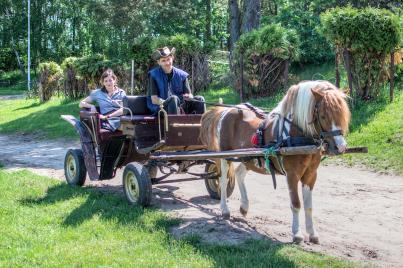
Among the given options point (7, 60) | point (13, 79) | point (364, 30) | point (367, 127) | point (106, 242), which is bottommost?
point (106, 242)

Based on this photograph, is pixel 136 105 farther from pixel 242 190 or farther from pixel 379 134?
pixel 379 134

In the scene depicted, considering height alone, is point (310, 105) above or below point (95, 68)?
below

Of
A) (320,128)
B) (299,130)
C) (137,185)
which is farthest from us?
(137,185)

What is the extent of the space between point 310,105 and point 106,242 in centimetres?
256

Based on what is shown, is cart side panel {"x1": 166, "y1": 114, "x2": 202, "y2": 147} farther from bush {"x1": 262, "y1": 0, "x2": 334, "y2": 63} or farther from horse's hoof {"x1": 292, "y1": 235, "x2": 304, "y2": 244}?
bush {"x1": 262, "y1": 0, "x2": 334, "y2": 63}

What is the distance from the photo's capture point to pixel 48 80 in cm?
2728

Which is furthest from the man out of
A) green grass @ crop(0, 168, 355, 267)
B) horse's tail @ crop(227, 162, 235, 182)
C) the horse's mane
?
the horse's mane

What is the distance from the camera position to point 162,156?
7305mm

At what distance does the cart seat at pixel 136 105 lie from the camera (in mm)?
8242

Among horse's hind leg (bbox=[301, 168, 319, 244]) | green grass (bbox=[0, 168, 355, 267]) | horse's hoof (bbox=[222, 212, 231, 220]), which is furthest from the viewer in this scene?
horse's hoof (bbox=[222, 212, 231, 220])

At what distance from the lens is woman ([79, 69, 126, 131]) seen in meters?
8.64

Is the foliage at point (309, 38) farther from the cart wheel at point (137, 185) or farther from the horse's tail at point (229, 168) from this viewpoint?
the cart wheel at point (137, 185)

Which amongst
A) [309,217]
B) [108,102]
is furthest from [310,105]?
[108,102]

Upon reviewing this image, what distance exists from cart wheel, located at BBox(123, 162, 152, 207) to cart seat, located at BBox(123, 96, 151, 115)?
985mm
